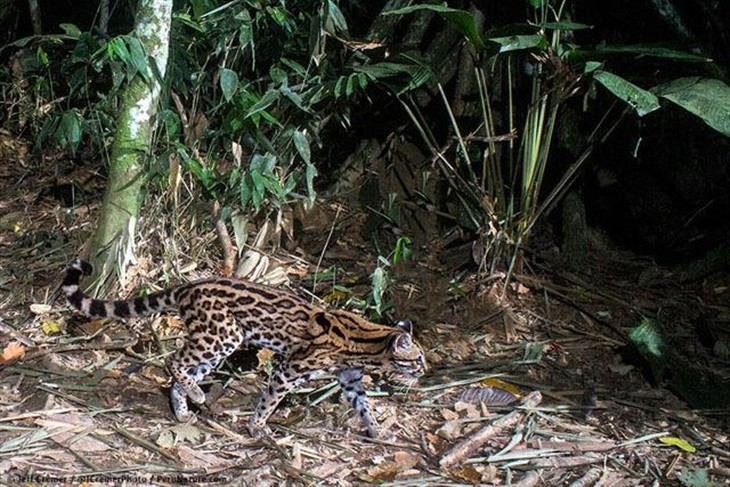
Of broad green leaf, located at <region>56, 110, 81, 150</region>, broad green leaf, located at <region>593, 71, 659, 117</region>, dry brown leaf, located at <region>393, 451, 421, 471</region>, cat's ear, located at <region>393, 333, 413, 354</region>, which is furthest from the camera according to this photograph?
broad green leaf, located at <region>56, 110, 81, 150</region>

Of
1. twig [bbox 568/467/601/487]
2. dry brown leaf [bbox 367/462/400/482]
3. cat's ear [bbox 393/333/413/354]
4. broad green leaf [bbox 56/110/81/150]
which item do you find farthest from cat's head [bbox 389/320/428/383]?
broad green leaf [bbox 56/110/81/150]

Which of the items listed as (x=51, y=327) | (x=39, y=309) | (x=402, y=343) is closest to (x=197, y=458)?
(x=402, y=343)

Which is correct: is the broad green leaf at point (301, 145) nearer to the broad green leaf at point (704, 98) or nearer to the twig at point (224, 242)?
the twig at point (224, 242)

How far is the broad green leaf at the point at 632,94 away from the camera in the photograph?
5293 mm

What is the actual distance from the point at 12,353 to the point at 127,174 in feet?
4.32

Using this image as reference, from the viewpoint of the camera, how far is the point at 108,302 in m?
5.42

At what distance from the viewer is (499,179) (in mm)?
6492

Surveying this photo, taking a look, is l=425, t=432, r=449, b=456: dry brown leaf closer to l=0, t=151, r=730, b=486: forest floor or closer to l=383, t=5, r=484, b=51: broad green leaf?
l=0, t=151, r=730, b=486: forest floor

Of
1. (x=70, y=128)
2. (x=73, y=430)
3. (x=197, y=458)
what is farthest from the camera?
(x=70, y=128)

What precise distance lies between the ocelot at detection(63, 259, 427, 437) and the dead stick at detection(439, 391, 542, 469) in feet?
1.54

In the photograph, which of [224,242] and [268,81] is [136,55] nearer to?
[268,81]

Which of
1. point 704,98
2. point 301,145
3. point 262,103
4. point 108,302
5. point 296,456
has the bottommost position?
point 296,456

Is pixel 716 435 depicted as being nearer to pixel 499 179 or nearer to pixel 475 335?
pixel 475 335

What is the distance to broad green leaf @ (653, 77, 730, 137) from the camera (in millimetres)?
5314
